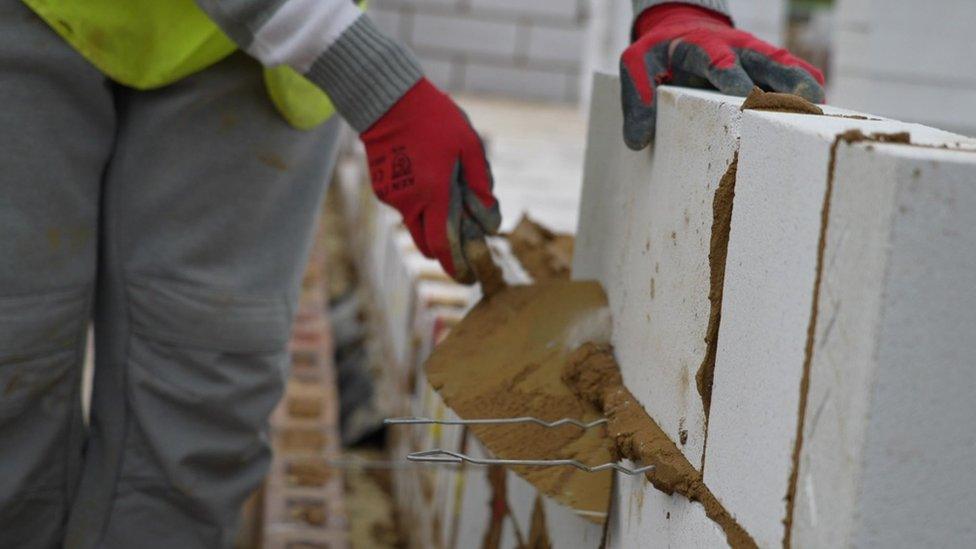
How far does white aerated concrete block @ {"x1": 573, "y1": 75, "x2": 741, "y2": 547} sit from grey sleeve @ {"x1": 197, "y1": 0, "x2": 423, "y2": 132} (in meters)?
0.38

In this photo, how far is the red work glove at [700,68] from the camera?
162 centimetres

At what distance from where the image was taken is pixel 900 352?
0.95 m

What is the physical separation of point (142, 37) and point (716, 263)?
96 cm

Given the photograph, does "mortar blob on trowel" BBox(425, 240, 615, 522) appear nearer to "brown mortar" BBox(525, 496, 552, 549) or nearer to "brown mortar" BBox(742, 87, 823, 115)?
"brown mortar" BBox(525, 496, 552, 549)

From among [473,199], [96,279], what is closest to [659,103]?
[473,199]

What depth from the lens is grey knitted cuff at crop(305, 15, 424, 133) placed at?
177 centimetres

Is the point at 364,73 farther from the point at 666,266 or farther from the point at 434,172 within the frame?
the point at 666,266

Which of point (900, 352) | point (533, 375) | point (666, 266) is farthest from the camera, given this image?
point (533, 375)

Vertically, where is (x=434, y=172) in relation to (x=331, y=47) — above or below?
below

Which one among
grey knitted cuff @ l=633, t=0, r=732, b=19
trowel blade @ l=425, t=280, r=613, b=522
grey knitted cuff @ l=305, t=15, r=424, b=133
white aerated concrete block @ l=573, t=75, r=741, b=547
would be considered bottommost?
trowel blade @ l=425, t=280, r=613, b=522

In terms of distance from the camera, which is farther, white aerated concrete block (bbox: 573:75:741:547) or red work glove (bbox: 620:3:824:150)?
red work glove (bbox: 620:3:824:150)

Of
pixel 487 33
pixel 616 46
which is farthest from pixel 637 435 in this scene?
pixel 616 46

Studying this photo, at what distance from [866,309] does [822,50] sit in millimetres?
15682

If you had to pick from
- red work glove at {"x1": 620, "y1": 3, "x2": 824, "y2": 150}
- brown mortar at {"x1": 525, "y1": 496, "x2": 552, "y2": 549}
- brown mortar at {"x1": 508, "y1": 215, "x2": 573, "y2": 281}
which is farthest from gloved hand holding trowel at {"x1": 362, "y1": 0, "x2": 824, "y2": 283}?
brown mortar at {"x1": 508, "y1": 215, "x2": 573, "y2": 281}
